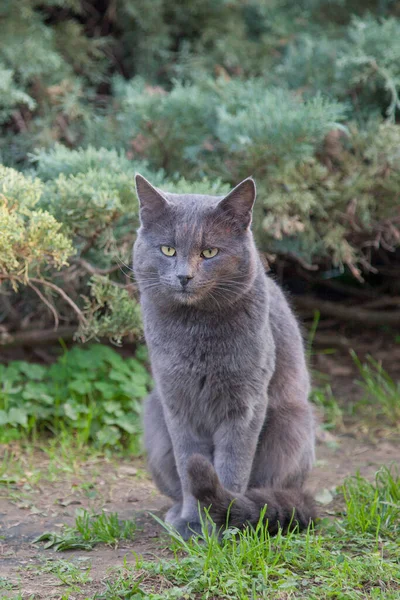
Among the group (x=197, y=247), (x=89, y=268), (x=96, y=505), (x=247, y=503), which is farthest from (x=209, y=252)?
(x=96, y=505)

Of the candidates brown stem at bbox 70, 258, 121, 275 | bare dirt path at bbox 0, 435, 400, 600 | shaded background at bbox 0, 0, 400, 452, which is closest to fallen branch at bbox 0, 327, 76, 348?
shaded background at bbox 0, 0, 400, 452

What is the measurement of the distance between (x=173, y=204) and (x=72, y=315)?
1596 millimetres

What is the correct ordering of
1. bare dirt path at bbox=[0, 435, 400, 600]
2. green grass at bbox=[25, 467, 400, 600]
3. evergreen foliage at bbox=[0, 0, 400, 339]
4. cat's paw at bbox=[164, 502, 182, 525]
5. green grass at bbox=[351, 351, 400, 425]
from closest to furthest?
green grass at bbox=[25, 467, 400, 600], bare dirt path at bbox=[0, 435, 400, 600], cat's paw at bbox=[164, 502, 182, 525], evergreen foliage at bbox=[0, 0, 400, 339], green grass at bbox=[351, 351, 400, 425]

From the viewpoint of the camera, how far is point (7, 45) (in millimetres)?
4410

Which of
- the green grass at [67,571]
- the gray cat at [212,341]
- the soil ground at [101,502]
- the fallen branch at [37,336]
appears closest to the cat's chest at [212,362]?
the gray cat at [212,341]

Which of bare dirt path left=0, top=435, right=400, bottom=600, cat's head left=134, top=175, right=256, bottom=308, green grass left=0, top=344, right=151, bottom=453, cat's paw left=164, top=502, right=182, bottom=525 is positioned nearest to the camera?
bare dirt path left=0, top=435, right=400, bottom=600

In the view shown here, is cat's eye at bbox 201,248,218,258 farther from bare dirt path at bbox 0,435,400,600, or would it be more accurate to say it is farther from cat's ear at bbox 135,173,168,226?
bare dirt path at bbox 0,435,400,600

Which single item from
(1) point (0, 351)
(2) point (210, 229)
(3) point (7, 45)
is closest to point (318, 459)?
(2) point (210, 229)

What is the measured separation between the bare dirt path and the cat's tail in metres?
0.27

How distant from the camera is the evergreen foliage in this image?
315cm

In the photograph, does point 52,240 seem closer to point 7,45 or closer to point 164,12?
point 7,45

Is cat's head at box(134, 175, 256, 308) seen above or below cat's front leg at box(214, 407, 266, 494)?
above

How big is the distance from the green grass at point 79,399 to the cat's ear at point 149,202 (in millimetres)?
1432

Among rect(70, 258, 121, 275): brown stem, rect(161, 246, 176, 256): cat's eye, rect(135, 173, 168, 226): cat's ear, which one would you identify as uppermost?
rect(135, 173, 168, 226): cat's ear
